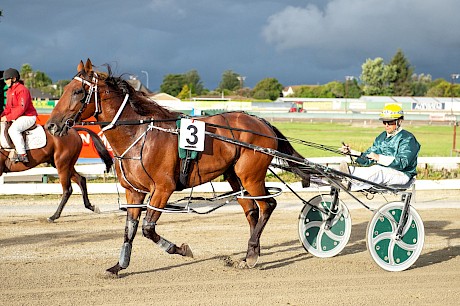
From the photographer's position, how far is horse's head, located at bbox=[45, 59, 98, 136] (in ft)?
21.6

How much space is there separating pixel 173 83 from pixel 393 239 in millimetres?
115882

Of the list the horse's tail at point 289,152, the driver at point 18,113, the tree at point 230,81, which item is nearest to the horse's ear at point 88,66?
the horse's tail at point 289,152

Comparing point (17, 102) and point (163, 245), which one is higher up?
point (17, 102)

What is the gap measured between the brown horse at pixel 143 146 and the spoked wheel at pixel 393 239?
1293mm

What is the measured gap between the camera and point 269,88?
13625 cm

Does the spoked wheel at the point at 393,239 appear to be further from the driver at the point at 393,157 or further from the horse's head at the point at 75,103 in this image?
the horse's head at the point at 75,103

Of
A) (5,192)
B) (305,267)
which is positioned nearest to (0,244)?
(305,267)

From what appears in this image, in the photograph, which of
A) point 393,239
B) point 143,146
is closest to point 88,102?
point 143,146

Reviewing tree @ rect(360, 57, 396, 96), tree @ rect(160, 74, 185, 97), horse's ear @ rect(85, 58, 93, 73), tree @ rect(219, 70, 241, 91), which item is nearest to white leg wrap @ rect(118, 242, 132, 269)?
horse's ear @ rect(85, 58, 93, 73)

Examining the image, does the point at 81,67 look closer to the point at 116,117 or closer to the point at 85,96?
the point at 85,96

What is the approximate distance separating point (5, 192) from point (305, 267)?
8322mm

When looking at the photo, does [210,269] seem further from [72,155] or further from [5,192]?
[5,192]

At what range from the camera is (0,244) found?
8508 mm

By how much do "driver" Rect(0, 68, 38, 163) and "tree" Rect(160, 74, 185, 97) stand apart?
105m
